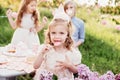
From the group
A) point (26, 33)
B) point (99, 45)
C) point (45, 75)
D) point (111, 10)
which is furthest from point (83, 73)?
point (111, 10)

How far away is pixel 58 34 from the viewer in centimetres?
286

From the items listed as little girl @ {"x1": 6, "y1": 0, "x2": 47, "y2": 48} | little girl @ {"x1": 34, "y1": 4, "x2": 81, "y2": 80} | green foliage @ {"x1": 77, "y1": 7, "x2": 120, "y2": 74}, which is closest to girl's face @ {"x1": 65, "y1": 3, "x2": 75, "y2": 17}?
little girl @ {"x1": 6, "y1": 0, "x2": 47, "y2": 48}

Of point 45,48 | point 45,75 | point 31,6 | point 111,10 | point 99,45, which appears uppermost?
point 31,6

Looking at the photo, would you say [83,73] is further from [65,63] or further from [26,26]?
[26,26]

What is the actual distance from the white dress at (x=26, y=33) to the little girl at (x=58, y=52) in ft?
2.80

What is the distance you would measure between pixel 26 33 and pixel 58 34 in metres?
0.92

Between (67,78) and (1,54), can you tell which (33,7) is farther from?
(67,78)

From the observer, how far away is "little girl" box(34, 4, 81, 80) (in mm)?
2848

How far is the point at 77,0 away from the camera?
486 centimetres

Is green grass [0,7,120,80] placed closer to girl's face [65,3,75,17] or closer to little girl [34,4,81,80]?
girl's face [65,3,75,17]

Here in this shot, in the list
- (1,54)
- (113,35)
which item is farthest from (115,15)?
(1,54)

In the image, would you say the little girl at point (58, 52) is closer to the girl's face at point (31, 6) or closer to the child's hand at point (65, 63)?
the child's hand at point (65, 63)

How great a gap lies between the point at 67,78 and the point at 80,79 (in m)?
0.09

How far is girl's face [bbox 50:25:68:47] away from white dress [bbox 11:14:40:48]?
89 centimetres
